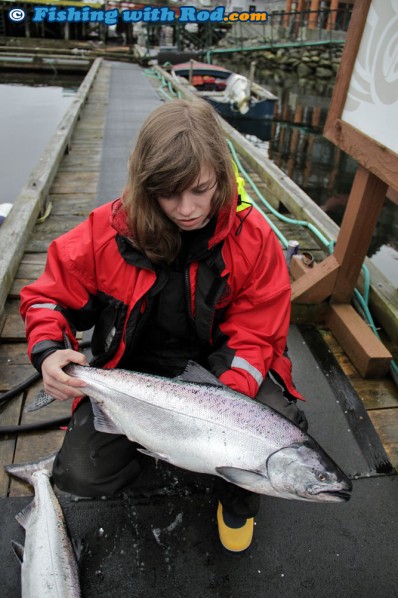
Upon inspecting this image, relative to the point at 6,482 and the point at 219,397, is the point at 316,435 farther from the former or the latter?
the point at 6,482

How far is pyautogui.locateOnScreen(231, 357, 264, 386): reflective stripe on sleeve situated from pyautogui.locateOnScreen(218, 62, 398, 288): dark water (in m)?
6.43

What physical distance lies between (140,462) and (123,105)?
1150 centimetres

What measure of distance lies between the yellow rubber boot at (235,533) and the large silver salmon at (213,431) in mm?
432

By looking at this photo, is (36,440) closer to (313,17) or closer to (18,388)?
(18,388)

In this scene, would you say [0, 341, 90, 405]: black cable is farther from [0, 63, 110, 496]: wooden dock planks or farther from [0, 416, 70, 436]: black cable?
[0, 416, 70, 436]: black cable

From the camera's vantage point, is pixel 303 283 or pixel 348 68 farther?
pixel 303 283

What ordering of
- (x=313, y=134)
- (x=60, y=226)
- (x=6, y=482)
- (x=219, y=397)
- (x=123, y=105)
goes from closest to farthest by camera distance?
(x=219, y=397) → (x=6, y=482) → (x=60, y=226) → (x=123, y=105) → (x=313, y=134)

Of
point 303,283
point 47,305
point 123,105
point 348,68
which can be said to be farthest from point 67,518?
point 123,105

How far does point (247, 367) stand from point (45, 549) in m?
1.21

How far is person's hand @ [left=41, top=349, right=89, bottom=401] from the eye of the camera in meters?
1.97

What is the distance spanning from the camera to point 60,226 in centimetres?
518

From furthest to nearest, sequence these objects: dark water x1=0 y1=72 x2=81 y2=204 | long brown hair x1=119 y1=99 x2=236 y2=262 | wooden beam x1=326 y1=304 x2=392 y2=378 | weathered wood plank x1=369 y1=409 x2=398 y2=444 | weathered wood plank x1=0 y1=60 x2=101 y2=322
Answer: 1. dark water x1=0 y1=72 x2=81 y2=204
2. weathered wood plank x1=0 y1=60 x2=101 y2=322
3. wooden beam x1=326 y1=304 x2=392 y2=378
4. weathered wood plank x1=369 y1=409 x2=398 y2=444
5. long brown hair x1=119 y1=99 x2=236 y2=262

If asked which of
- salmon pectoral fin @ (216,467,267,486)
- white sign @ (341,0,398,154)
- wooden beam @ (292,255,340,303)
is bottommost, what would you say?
wooden beam @ (292,255,340,303)

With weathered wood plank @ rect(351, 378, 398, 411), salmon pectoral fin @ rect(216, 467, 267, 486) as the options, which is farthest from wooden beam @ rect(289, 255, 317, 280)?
salmon pectoral fin @ rect(216, 467, 267, 486)
